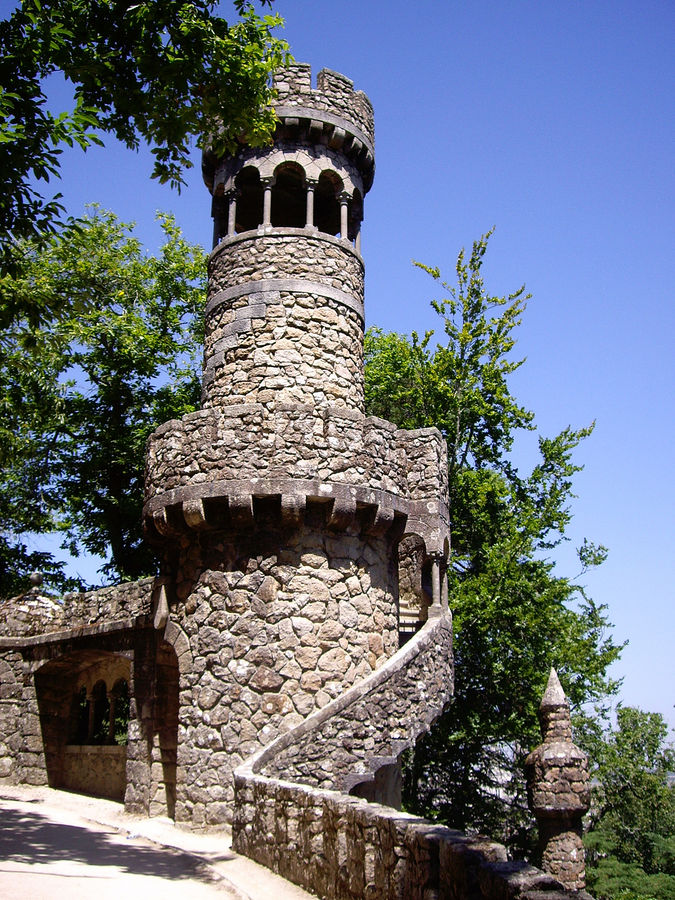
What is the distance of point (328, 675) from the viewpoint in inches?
419

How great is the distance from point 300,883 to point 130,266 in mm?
19678

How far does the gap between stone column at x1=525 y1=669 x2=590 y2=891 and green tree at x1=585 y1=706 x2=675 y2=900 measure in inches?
433

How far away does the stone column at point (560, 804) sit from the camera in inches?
375

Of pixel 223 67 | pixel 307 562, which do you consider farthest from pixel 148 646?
pixel 223 67

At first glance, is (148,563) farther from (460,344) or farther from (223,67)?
(223,67)

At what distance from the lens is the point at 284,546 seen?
35.8 ft

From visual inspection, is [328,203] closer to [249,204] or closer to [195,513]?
[249,204]

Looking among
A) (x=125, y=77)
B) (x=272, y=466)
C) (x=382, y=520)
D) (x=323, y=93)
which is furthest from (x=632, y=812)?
(x=125, y=77)

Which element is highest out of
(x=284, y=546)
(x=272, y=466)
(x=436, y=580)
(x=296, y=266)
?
(x=296, y=266)

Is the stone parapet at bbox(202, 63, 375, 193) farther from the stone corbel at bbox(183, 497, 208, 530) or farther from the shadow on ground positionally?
the shadow on ground

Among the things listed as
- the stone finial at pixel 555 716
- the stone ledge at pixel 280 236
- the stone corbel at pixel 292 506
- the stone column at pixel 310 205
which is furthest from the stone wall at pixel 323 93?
the stone finial at pixel 555 716

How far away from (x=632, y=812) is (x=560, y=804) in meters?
22.7

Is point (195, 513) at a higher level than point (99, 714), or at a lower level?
higher

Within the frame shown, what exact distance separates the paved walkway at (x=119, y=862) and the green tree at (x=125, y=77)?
5917mm
